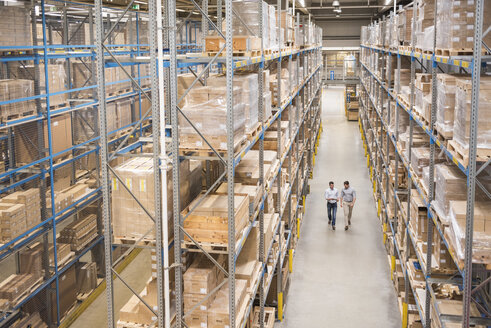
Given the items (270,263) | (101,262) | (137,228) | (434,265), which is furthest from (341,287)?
(137,228)

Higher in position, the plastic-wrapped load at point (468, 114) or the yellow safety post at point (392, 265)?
the plastic-wrapped load at point (468, 114)

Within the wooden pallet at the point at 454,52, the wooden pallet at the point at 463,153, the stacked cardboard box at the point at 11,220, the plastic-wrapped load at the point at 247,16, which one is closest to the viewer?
the wooden pallet at the point at 463,153

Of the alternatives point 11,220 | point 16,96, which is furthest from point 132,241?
point 16,96

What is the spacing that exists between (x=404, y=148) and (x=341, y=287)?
125 inches

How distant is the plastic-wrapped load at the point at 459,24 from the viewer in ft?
18.6

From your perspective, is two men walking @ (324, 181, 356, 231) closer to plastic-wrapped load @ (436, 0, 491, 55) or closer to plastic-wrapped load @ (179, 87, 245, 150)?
plastic-wrapped load @ (436, 0, 491, 55)

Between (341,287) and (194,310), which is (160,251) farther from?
(341,287)

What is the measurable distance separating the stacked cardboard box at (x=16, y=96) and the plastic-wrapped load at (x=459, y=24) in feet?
21.0

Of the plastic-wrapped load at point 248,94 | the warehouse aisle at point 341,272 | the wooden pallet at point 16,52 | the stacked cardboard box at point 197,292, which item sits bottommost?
the warehouse aisle at point 341,272

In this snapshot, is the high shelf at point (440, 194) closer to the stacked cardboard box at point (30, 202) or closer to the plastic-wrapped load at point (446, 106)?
the plastic-wrapped load at point (446, 106)

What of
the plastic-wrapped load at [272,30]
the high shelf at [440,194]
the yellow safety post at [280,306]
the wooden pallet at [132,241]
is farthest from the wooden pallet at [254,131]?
the yellow safety post at [280,306]

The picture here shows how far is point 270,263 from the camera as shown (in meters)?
8.82

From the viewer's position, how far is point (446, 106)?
607cm

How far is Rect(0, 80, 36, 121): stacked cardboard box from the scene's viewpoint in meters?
8.06
